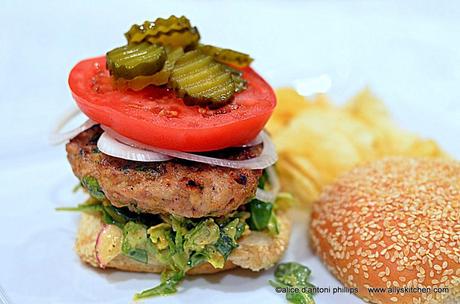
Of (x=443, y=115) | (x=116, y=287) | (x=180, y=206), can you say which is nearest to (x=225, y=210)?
(x=180, y=206)

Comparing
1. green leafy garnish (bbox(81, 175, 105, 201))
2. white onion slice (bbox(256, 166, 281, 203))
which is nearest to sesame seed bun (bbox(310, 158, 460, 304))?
white onion slice (bbox(256, 166, 281, 203))

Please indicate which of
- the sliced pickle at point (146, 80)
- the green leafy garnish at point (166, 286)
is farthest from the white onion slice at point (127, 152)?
the green leafy garnish at point (166, 286)

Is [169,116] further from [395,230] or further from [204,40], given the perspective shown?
[204,40]

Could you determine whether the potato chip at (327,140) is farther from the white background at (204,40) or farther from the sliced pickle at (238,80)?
the sliced pickle at (238,80)

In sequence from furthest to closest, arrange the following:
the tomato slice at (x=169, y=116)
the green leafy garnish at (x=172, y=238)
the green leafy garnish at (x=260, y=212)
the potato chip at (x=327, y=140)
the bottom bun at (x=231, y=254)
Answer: the potato chip at (x=327, y=140) → the green leafy garnish at (x=260, y=212) → the bottom bun at (x=231, y=254) → the green leafy garnish at (x=172, y=238) → the tomato slice at (x=169, y=116)

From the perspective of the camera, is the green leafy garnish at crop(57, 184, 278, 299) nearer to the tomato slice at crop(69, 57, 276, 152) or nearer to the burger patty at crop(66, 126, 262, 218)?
the burger patty at crop(66, 126, 262, 218)
